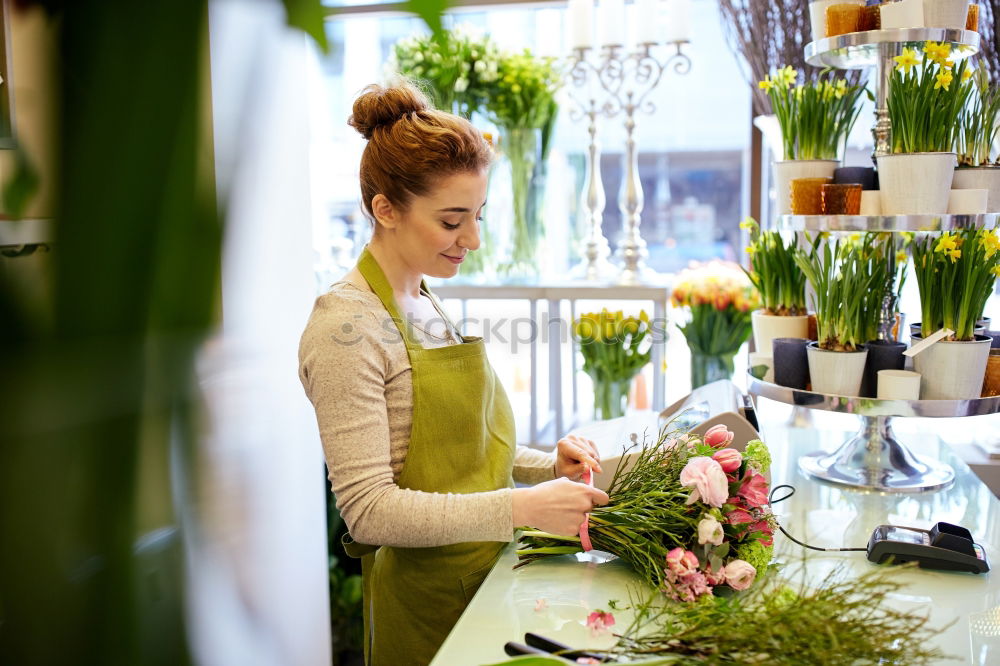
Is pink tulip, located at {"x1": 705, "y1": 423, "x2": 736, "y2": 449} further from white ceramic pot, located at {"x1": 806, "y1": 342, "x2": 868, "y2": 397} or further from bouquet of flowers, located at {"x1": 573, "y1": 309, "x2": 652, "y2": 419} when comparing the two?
bouquet of flowers, located at {"x1": 573, "y1": 309, "x2": 652, "y2": 419}

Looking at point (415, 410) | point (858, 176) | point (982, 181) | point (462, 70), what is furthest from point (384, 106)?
point (462, 70)

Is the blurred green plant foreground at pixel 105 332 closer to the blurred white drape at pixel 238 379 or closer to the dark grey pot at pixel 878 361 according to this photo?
the blurred white drape at pixel 238 379

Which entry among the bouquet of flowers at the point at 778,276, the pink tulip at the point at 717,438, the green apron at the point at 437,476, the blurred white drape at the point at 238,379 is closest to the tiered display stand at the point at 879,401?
the bouquet of flowers at the point at 778,276

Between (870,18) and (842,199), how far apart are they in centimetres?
38

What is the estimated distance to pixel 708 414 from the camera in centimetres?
177

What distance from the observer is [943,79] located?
174 cm

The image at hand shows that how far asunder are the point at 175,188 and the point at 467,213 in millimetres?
1328

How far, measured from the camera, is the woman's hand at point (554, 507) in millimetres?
1332

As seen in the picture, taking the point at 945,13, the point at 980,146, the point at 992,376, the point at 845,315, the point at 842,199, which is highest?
the point at 945,13

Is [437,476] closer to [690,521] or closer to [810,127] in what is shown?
[690,521]

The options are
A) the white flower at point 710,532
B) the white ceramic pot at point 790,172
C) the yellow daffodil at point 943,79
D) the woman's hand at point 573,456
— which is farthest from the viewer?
the white ceramic pot at point 790,172

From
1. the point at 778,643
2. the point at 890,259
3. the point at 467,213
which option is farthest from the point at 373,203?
the point at 890,259

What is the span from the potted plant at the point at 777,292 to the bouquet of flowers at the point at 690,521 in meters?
0.70

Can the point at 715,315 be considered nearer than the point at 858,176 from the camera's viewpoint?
No
